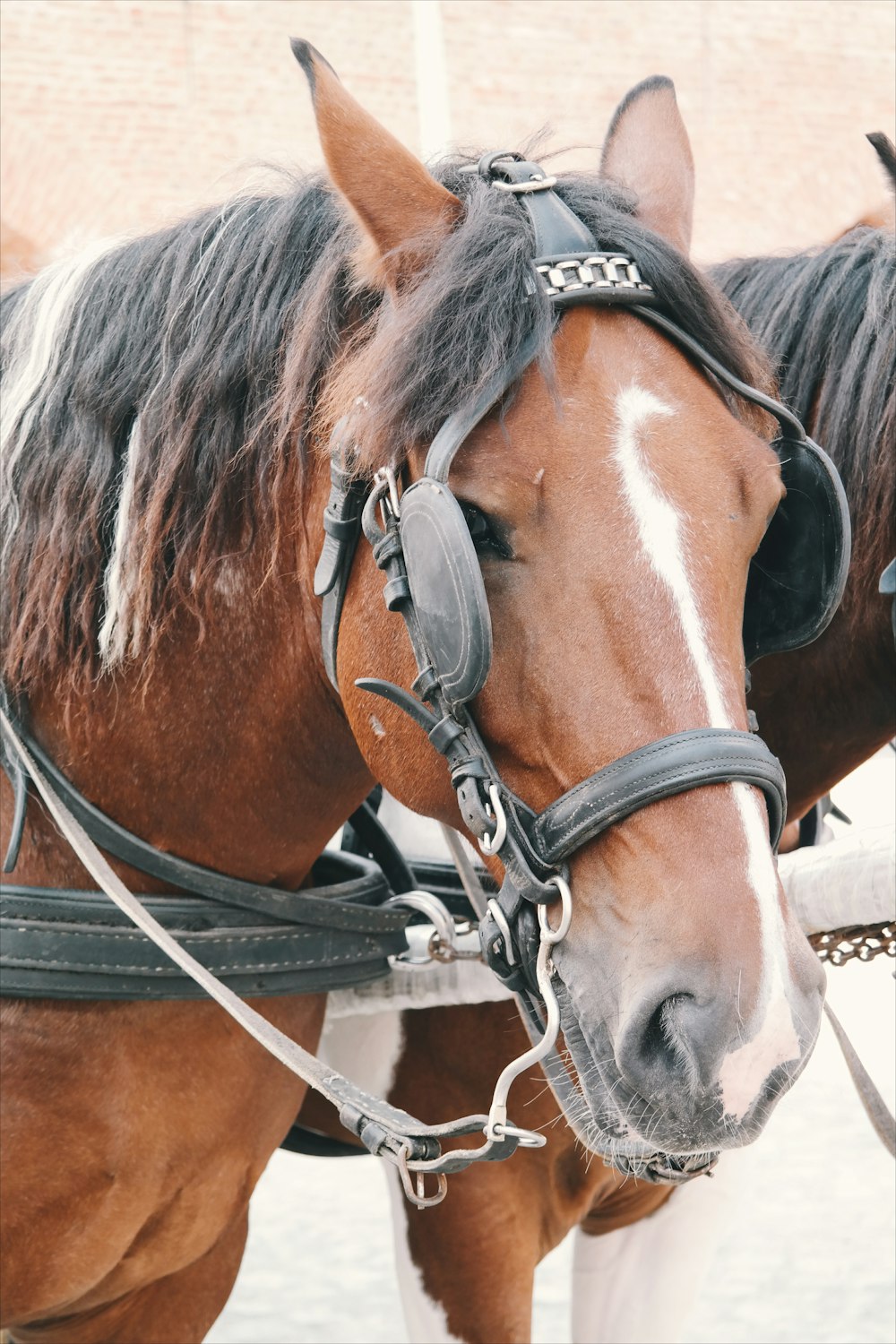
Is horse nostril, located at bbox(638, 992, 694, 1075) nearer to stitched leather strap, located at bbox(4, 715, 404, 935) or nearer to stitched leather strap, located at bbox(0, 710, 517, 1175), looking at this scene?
stitched leather strap, located at bbox(0, 710, 517, 1175)

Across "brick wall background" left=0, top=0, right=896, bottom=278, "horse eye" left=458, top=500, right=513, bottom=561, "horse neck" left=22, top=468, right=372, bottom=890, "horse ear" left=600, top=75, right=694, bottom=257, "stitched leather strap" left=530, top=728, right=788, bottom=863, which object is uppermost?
"horse ear" left=600, top=75, right=694, bottom=257

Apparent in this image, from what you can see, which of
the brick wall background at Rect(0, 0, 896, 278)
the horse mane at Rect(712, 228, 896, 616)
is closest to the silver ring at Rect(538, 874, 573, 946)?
the horse mane at Rect(712, 228, 896, 616)

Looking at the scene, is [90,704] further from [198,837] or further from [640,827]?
[640,827]

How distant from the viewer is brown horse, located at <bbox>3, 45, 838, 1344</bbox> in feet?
3.26

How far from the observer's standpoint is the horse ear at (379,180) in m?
1.11

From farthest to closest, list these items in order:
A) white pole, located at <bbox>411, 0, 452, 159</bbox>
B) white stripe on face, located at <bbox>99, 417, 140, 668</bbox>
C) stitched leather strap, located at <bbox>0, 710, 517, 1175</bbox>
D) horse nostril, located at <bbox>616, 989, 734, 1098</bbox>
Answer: white pole, located at <bbox>411, 0, 452, 159</bbox>, white stripe on face, located at <bbox>99, 417, 140, 668</bbox>, stitched leather strap, located at <bbox>0, 710, 517, 1175</bbox>, horse nostril, located at <bbox>616, 989, 734, 1098</bbox>

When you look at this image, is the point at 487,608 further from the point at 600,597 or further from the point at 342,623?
the point at 342,623

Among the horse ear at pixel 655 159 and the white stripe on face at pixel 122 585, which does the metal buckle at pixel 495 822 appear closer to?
the white stripe on face at pixel 122 585

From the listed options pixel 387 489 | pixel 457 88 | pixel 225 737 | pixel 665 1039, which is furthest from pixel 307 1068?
pixel 457 88

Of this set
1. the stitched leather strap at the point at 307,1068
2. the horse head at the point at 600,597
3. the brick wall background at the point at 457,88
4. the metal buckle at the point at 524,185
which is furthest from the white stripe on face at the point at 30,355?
the brick wall background at the point at 457,88

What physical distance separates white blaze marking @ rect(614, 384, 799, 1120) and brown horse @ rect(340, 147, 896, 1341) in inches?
23.9

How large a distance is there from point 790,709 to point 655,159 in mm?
648

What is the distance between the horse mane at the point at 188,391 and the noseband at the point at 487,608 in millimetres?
32

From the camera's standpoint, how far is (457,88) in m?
7.50
